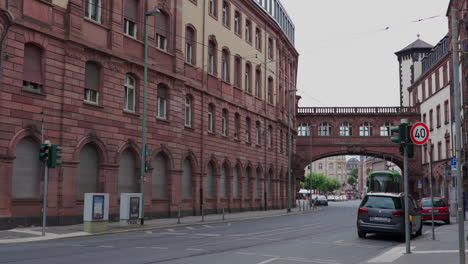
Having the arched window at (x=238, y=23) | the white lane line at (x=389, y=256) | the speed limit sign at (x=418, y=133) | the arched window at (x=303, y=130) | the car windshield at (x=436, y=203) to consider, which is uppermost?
the arched window at (x=238, y=23)

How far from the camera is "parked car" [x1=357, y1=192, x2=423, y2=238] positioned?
19.3m

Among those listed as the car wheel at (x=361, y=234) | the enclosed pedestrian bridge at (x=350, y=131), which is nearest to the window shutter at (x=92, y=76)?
the car wheel at (x=361, y=234)

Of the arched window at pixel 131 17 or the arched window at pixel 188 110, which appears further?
the arched window at pixel 188 110

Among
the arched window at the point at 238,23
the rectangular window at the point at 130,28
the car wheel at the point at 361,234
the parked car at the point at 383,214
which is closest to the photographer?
the parked car at the point at 383,214

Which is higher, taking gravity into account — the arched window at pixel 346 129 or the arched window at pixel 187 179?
the arched window at pixel 346 129

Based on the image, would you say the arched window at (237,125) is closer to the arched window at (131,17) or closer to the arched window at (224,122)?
the arched window at (224,122)

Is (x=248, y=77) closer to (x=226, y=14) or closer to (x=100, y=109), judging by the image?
(x=226, y=14)

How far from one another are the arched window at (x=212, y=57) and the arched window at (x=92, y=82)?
42.2ft

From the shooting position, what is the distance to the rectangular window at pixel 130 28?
30.1 meters

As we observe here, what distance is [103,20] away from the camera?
2819 cm

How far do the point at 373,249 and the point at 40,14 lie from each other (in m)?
16.9

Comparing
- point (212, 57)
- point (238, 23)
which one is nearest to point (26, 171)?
point (212, 57)

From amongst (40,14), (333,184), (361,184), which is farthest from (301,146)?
(361,184)

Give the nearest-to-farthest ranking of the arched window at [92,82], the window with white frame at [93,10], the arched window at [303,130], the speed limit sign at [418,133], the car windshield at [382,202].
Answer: the speed limit sign at [418,133] < the car windshield at [382,202] < the arched window at [92,82] < the window with white frame at [93,10] < the arched window at [303,130]
